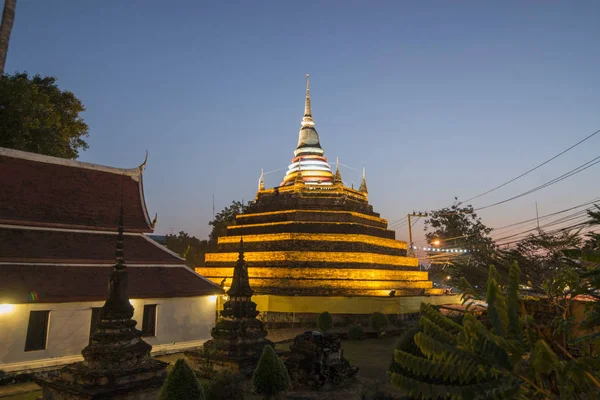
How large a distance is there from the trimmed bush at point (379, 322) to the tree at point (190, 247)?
27.7m

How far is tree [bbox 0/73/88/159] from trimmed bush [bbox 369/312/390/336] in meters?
20.8

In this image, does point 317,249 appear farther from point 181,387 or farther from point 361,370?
point 181,387

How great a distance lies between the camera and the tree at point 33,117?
2262 centimetres

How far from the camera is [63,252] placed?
15117mm

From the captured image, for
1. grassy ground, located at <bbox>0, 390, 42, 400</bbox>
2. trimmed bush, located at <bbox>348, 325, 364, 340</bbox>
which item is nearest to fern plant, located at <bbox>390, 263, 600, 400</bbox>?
grassy ground, located at <bbox>0, 390, 42, 400</bbox>

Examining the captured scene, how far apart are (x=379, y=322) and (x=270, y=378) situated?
Result: 43.7 feet

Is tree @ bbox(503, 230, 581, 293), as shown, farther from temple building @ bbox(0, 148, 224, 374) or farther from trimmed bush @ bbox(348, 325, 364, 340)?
temple building @ bbox(0, 148, 224, 374)

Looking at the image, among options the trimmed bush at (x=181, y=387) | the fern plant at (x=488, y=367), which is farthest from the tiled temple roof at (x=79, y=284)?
the fern plant at (x=488, y=367)

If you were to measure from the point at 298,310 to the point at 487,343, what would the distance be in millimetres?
21873

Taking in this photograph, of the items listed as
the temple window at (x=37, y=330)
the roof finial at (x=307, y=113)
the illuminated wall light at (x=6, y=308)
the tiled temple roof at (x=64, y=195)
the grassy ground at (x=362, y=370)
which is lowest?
the grassy ground at (x=362, y=370)

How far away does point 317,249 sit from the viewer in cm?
2770

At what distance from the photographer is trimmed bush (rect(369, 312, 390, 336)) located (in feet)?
74.2

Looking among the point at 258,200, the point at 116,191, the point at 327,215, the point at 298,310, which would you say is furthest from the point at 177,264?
the point at 258,200

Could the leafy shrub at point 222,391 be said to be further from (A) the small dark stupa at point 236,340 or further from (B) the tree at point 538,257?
(B) the tree at point 538,257
